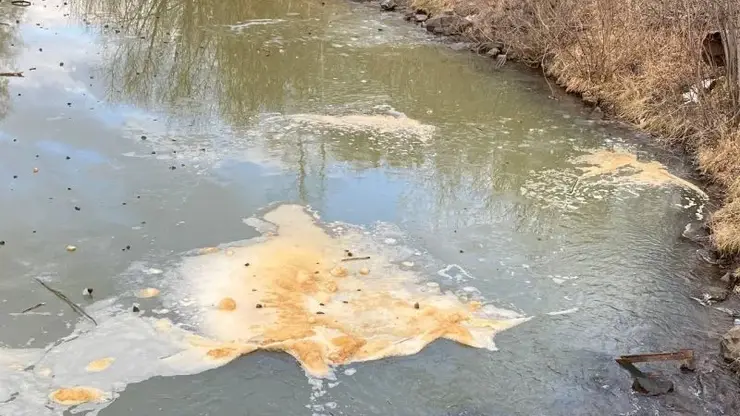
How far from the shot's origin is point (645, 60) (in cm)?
1134

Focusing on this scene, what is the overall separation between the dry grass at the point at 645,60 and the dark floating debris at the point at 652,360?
2.12 m

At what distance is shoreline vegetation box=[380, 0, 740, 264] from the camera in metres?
8.98

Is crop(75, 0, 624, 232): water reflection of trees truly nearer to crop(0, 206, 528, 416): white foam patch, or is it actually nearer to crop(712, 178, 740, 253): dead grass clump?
crop(0, 206, 528, 416): white foam patch

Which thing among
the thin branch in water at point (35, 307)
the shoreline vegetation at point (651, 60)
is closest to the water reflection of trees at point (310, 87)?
the shoreline vegetation at point (651, 60)

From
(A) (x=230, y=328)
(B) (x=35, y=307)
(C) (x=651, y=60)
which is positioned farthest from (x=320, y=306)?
(C) (x=651, y=60)

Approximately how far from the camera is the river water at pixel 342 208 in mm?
5258

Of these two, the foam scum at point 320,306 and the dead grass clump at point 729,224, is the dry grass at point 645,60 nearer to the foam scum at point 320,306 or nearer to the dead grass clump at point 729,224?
the dead grass clump at point 729,224

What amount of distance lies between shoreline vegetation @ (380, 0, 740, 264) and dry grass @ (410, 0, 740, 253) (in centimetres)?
2

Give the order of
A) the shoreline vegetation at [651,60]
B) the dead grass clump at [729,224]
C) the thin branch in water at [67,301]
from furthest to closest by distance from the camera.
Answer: the shoreline vegetation at [651,60] < the dead grass clump at [729,224] < the thin branch in water at [67,301]

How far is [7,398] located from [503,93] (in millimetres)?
9418

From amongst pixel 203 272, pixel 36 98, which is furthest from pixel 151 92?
pixel 203 272

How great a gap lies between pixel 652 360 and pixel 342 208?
356cm

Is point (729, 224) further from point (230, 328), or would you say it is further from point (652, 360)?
point (230, 328)

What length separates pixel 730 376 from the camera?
558 centimetres
